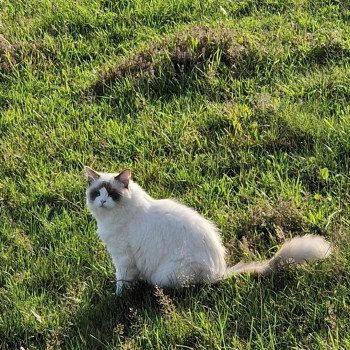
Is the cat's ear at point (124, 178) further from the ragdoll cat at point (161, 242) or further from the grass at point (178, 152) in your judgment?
the grass at point (178, 152)

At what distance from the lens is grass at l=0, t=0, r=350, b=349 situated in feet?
12.5

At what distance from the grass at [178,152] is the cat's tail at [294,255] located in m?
0.07

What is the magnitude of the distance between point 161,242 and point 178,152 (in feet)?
5.17

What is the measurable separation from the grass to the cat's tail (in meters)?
0.07

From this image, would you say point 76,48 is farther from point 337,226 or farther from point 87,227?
point 337,226

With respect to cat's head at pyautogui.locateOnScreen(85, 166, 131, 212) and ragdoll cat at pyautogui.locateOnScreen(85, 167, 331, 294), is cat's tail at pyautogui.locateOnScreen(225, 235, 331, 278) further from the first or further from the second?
cat's head at pyautogui.locateOnScreen(85, 166, 131, 212)

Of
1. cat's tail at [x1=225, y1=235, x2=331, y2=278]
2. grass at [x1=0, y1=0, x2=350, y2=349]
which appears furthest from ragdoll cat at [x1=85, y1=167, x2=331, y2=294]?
grass at [x1=0, y1=0, x2=350, y2=349]

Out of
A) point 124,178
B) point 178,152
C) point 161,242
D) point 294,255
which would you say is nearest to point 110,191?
point 124,178

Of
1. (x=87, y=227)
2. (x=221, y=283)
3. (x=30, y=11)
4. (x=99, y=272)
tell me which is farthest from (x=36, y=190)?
(x=30, y=11)

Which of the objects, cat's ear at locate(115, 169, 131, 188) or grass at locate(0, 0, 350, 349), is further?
cat's ear at locate(115, 169, 131, 188)

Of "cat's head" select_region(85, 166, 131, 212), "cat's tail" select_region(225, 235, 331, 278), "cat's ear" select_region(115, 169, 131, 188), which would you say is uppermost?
"cat's ear" select_region(115, 169, 131, 188)

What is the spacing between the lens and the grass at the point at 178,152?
3811 mm

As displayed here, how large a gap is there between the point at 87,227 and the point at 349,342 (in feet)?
7.16

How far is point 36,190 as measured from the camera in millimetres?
5273
